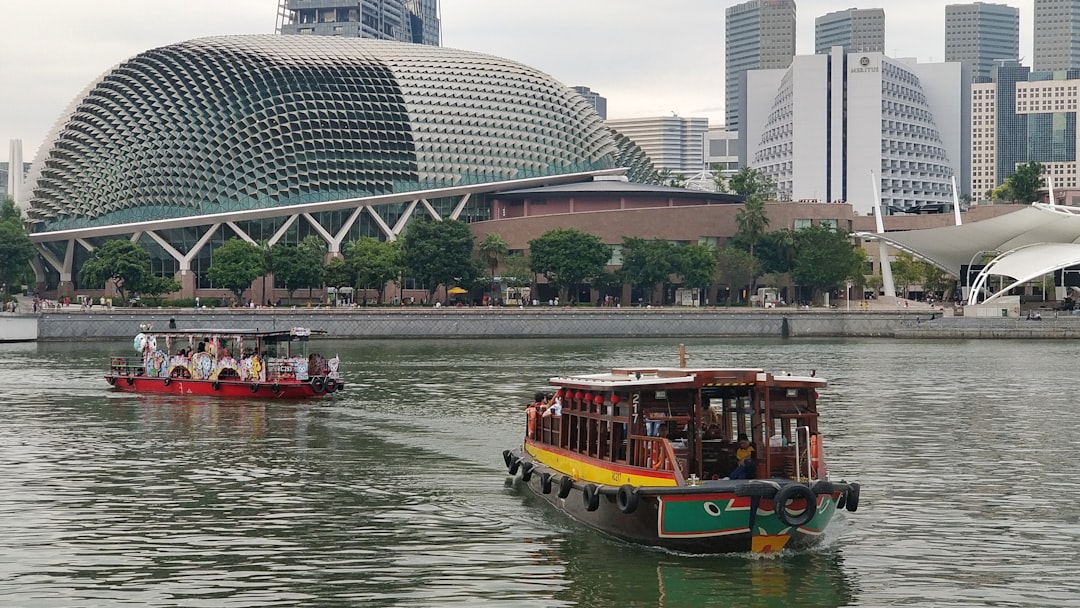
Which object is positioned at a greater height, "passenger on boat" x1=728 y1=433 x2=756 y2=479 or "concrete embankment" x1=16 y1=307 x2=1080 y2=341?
"concrete embankment" x1=16 y1=307 x2=1080 y2=341

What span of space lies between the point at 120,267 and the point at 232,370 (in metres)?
72.4

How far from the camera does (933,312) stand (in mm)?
120500

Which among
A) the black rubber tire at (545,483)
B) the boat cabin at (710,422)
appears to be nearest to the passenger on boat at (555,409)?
the black rubber tire at (545,483)

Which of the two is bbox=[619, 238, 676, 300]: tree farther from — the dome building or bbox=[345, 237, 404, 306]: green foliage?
the dome building

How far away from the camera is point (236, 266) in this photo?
133 meters

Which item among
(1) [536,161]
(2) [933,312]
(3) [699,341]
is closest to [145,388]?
(3) [699,341]

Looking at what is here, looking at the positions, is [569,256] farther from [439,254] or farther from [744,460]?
[744,460]

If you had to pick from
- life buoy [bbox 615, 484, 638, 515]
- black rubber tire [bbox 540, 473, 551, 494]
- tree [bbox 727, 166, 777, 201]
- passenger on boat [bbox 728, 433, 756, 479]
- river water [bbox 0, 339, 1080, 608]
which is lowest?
river water [bbox 0, 339, 1080, 608]

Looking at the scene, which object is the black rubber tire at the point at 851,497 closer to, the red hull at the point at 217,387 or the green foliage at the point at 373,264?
the red hull at the point at 217,387

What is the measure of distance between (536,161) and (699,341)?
6182 centimetres

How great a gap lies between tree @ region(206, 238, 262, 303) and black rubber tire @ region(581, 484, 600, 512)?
108 metres

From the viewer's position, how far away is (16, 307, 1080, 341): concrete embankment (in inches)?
4323

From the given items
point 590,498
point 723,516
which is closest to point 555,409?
point 590,498

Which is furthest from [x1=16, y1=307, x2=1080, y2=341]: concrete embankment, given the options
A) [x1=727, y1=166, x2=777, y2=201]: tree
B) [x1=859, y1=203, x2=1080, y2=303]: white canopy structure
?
[x1=727, y1=166, x2=777, y2=201]: tree
